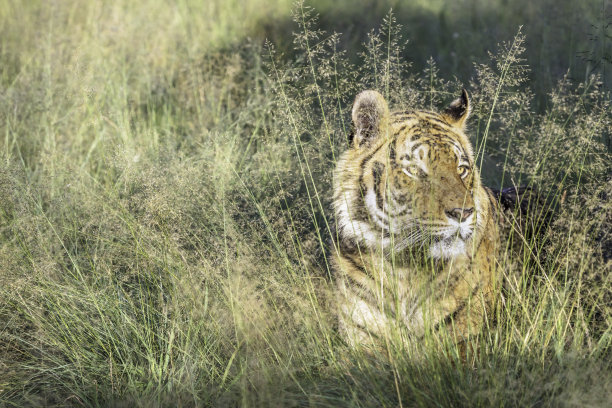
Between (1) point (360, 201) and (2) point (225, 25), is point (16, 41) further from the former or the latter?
(1) point (360, 201)

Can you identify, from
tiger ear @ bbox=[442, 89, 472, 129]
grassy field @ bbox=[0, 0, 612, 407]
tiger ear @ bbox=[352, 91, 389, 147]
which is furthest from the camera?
tiger ear @ bbox=[442, 89, 472, 129]

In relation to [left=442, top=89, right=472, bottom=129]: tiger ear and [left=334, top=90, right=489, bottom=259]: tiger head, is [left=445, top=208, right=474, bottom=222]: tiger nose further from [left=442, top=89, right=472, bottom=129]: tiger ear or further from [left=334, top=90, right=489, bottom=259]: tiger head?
[left=442, top=89, right=472, bottom=129]: tiger ear

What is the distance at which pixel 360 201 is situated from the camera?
3121 millimetres

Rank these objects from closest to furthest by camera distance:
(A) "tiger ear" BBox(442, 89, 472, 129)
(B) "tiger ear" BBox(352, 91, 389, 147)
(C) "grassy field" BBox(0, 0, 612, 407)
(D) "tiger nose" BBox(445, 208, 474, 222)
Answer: (C) "grassy field" BBox(0, 0, 612, 407), (D) "tiger nose" BBox(445, 208, 474, 222), (B) "tiger ear" BBox(352, 91, 389, 147), (A) "tiger ear" BBox(442, 89, 472, 129)

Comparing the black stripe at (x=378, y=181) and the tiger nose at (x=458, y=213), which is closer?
the tiger nose at (x=458, y=213)

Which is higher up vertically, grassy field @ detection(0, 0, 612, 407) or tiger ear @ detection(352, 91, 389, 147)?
tiger ear @ detection(352, 91, 389, 147)

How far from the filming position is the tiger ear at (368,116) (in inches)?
116

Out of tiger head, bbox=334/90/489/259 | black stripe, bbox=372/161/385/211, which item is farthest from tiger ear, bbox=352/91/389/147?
black stripe, bbox=372/161/385/211

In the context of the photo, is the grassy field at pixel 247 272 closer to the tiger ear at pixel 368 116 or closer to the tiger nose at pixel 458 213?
the tiger ear at pixel 368 116

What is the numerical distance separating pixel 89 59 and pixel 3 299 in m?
3.00

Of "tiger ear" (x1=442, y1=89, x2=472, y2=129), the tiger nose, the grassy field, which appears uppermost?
"tiger ear" (x1=442, y1=89, x2=472, y2=129)

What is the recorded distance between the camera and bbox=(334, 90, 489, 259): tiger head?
288cm

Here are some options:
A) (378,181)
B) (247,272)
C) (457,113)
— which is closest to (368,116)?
(378,181)

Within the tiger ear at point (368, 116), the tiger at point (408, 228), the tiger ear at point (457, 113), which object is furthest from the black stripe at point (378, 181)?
the tiger ear at point (457, 113)
